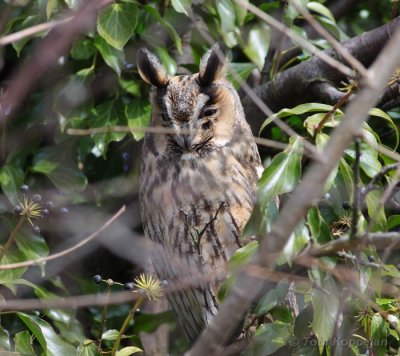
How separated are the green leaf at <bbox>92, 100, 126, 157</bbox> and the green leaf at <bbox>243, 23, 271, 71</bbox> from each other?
50cm

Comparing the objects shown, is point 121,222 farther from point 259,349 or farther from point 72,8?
point 259,349

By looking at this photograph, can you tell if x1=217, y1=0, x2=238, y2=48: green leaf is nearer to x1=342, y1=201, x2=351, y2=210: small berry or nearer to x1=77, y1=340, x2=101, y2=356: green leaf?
x1=342, y1=201, x2=351, y2=210: small berry

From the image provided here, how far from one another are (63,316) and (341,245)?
4.98 feet

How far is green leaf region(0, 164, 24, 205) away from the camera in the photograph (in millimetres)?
2672

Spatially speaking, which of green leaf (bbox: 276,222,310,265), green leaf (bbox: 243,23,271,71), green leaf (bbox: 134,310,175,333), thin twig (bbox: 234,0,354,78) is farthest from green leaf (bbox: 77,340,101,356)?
green leaf (bbox: 243,23,271,71)

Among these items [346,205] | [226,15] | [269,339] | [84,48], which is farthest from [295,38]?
[84,48]

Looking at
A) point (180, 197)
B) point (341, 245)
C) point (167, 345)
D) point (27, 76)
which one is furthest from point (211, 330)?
point (167, 345)

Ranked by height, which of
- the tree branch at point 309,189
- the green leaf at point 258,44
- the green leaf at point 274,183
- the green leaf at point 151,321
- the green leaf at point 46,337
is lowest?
the green leaf at point 151,321

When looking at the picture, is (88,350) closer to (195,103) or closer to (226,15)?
(195,103)

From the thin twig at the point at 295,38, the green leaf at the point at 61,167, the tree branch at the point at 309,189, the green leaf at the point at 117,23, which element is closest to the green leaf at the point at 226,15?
the green leaf at the point at 117,23

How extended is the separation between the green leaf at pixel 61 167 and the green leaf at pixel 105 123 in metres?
0.10

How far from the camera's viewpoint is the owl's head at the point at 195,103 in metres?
2.53

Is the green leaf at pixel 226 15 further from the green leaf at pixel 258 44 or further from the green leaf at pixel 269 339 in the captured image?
the green leaf at pixel 269 339

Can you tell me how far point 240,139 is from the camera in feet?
8.82
